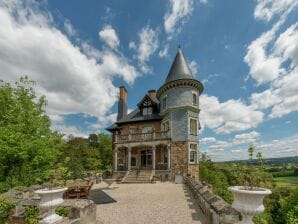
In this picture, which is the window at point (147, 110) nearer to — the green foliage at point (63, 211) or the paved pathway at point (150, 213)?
the paved pathway at point (150, 213)

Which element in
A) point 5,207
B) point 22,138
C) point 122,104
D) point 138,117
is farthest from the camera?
point 122,104

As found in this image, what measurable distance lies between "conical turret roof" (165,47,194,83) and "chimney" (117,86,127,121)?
351 inches

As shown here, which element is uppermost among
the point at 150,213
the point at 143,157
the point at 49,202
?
the point at 143,157

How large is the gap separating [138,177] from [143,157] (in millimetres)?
3925

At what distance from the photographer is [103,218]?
6719mm

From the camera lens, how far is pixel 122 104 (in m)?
27.4

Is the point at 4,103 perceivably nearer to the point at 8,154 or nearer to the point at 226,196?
the point at 8,154

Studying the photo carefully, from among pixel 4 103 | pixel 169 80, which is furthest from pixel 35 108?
pixel 169 80

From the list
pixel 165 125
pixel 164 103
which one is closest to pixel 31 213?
pixel 165 125

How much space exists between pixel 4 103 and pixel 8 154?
6456 millimetres

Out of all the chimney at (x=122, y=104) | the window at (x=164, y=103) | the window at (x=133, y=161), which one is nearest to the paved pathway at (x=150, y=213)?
the window at (x=164, y=103)

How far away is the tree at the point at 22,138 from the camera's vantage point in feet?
40.3

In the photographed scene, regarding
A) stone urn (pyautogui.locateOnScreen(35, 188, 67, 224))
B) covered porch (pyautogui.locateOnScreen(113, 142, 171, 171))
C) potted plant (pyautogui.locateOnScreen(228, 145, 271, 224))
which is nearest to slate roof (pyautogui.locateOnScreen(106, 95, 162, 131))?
covered porch (pyautogui.locateOnScreen(113, 142, 171, 171))

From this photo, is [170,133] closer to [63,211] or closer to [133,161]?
[133,161]
